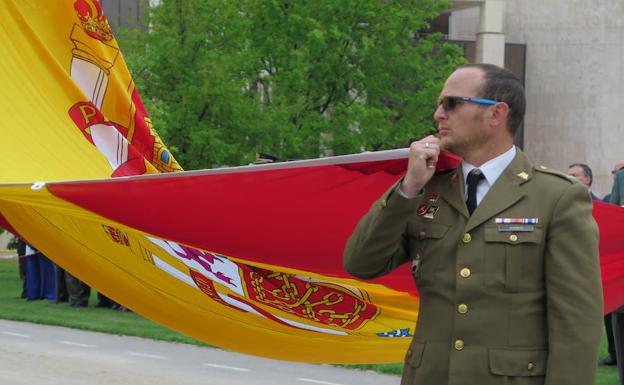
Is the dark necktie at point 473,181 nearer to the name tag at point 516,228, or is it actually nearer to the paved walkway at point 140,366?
the name tag at point 516,228

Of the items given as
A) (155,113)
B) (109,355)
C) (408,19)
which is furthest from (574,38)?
(109,355)

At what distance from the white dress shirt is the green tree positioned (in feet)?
52.6

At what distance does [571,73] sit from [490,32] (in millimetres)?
5359

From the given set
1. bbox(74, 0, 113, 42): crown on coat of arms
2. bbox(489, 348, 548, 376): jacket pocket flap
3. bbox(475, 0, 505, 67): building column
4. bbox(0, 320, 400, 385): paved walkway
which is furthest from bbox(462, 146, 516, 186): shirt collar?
bbox(475, 0, 505, 67): building column

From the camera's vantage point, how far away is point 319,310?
5828 mm

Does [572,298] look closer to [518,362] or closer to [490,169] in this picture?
[518,362]

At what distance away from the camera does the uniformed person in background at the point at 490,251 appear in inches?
154

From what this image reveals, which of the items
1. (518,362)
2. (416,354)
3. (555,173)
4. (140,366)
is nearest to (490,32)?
(140,366)

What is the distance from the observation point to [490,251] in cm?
400

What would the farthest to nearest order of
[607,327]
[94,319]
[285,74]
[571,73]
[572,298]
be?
[571,73] < [285,74] < [94,319] < [607,327] < [572,298]

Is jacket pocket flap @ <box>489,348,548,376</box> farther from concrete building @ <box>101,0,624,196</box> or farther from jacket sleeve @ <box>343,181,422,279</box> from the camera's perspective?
concrete building @ <box>101,0,624,196</box>

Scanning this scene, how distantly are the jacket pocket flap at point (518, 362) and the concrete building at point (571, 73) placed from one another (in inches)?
1733

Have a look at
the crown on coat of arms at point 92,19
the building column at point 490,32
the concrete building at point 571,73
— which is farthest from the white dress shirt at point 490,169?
the concrete building at point 571,73

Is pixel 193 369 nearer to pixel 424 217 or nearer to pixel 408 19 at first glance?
pixel 424 217
